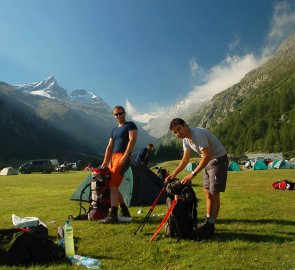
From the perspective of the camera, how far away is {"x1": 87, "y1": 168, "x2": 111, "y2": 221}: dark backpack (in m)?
11.6

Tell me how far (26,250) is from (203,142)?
14.7 feet

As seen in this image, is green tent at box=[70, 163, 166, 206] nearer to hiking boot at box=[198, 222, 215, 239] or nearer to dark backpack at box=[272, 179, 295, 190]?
hiking boot at box=[198, 222, 215, 239]

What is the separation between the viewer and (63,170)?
79500mm

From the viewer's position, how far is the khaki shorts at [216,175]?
9352 mm

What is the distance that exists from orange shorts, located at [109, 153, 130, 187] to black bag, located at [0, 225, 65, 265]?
4.00 meters

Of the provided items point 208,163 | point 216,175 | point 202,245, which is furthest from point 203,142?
point 202,245

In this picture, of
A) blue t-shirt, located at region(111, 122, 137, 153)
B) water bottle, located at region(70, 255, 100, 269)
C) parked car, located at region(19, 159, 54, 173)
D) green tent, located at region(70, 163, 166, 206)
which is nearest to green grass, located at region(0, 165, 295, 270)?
water bottle, located at region(70, 255, 100, 269)

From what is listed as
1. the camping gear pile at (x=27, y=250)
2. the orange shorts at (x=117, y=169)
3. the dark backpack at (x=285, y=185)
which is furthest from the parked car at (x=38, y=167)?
the camping gear pile at (x=27, y=250)

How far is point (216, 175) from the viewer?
30.8ft

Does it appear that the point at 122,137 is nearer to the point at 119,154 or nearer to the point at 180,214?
the point at 119,154

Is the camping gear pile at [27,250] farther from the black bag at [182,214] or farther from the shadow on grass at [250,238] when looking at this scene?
the shadow on grass at [250,238]

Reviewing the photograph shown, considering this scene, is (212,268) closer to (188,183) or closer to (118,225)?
(188,183)

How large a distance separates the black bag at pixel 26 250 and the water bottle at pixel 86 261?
0.35m

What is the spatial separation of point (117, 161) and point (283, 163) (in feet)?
196
